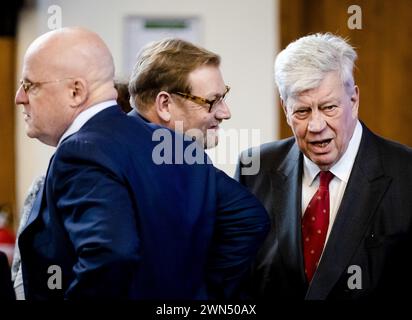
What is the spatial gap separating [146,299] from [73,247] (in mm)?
173

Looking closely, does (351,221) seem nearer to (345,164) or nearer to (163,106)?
(345,164)

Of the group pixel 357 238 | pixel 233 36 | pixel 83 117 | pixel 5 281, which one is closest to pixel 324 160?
pixel 357 238

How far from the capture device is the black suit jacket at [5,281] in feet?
4.43

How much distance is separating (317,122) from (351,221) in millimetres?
212

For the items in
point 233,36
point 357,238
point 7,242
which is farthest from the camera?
point 233,36

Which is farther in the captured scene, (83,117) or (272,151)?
(272,151)

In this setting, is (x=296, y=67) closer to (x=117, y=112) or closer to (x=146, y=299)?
(x=117, y=112)

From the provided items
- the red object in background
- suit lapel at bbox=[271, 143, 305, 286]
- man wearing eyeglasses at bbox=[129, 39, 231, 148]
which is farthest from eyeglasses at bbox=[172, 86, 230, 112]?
the red object in background

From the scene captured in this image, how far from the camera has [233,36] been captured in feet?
9.27

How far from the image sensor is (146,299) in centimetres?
143

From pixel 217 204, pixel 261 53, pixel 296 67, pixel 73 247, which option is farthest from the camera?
pixel 261 53

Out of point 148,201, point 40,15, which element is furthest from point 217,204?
point 40,15

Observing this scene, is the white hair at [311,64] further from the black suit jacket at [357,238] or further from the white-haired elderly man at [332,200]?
the black suit jacket at [357,238]

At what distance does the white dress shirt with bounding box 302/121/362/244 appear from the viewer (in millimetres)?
1680
